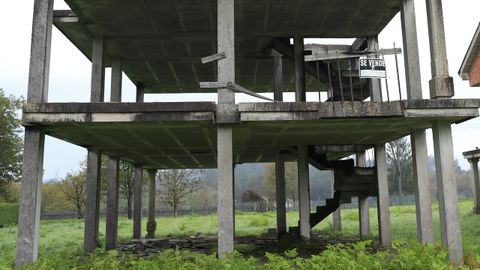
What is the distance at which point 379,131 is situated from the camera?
11602 mm

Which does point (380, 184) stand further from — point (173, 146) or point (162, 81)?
point (162, 81)

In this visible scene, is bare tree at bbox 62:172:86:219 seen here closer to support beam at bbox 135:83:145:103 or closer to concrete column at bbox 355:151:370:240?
support beam at bbox 135:83:145:103

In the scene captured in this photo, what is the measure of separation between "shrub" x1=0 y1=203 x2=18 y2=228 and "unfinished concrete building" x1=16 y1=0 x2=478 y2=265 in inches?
1117

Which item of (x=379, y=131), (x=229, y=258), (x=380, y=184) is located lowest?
(x=229, y=258)

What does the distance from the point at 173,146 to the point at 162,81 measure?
193 inches

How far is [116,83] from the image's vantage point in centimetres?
1385

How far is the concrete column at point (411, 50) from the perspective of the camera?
35.3 feet

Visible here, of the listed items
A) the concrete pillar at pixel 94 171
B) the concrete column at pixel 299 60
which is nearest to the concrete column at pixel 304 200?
the concrete column at pixel 299 60

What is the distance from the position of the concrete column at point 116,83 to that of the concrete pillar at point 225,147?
5.27 meters

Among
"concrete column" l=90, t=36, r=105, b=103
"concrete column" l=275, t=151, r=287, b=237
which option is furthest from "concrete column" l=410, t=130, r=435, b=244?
"concrete column" l=90, t=36, r=105, b=103

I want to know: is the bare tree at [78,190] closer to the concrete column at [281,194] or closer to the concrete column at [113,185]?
the concrete column at [113,185]

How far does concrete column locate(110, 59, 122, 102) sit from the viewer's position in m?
13.7

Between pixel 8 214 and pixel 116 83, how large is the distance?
30922mm

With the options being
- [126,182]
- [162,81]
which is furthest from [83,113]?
[126,182]
